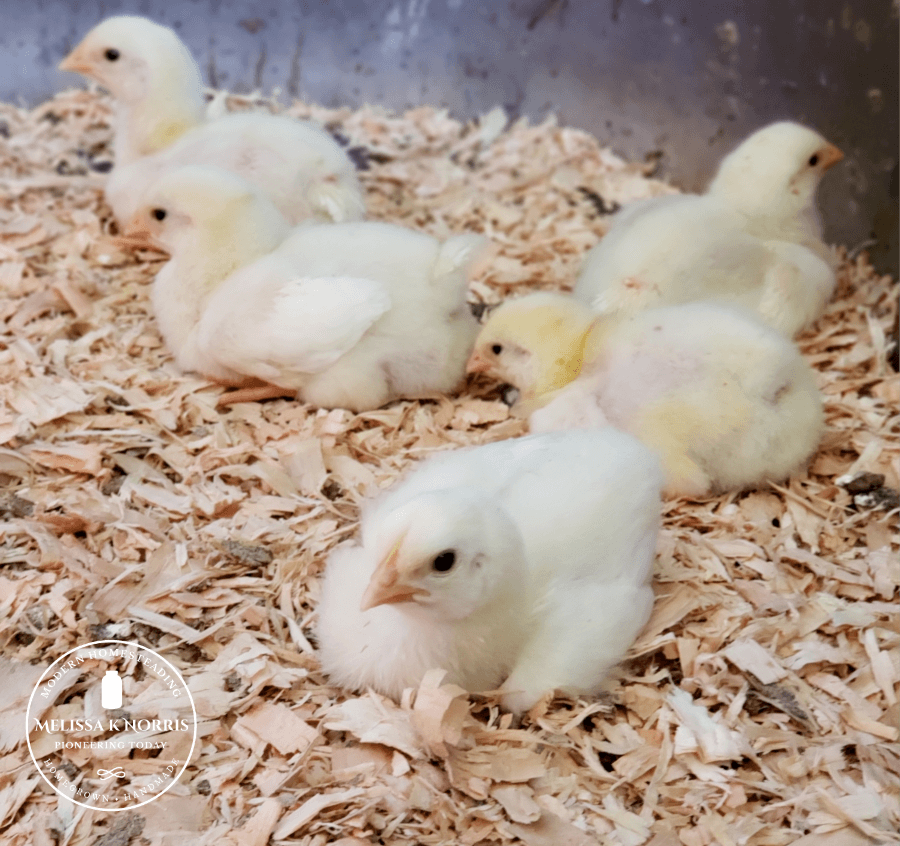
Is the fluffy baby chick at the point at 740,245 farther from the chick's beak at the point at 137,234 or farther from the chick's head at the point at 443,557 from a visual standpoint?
the chick's beak at the point at 137,234

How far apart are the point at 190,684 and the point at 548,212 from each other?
2.35 meters

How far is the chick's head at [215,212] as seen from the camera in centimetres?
253

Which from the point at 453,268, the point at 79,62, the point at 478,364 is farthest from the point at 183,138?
the point at 478,364

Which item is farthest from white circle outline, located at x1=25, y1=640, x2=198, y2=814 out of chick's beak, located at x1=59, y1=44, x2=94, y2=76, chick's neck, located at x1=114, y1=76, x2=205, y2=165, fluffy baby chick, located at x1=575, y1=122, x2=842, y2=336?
chick's beak, located at x1=59, y1=44, x2=94, y2=76

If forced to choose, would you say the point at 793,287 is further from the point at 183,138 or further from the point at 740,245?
the point at 183,138

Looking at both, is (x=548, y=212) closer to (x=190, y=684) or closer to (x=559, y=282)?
(x=559, y=282)

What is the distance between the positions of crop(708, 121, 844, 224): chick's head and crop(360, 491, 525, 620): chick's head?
1.71m

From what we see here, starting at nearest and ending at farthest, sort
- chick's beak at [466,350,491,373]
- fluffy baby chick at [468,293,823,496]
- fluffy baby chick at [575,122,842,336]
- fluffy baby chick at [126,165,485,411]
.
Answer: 1. fluffy baby chick at [468,293,823,496]
2. fluffy baby chick at [126,165,485,411]
3. chick's beak at [466,350,491,373]
4. fluffy baby chick at [575,122,842,336]

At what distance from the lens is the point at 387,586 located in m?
1.51

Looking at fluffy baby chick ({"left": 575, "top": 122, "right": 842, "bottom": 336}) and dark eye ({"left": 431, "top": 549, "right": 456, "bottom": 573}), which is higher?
fluffy baby chick ({"left": 575, "top": 122, "right": 842, "bottom": 336})

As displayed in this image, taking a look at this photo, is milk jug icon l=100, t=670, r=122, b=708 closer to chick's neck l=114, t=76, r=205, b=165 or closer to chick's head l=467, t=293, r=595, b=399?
chick's head l=467, t=293, r=595, b=399

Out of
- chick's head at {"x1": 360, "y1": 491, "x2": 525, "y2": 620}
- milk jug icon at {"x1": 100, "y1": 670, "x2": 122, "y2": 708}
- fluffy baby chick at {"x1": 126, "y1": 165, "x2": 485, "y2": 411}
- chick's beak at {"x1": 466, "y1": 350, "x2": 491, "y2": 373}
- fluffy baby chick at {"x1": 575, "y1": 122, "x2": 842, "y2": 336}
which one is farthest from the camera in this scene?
fluffy baby chick at {"x1": 575, "y1": 122, "x2": 842, "y2": 336}

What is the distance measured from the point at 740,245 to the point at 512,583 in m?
1.51

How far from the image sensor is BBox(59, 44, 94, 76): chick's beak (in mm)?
3189
